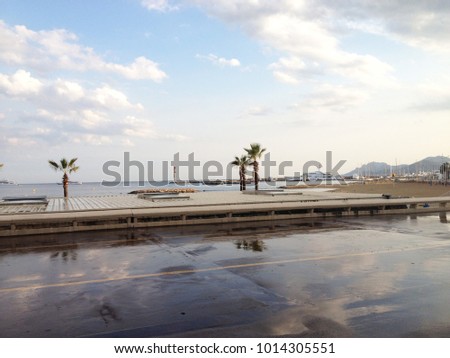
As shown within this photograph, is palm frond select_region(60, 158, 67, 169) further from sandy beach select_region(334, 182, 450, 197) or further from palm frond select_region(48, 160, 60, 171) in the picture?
sandy beach select_region(334, 182, 450, 197)

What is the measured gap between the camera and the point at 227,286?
897 centimetres

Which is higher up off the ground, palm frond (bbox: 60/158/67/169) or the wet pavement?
palm frond (bbox: 60/158/67/169)

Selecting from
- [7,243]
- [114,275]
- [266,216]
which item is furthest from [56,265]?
[266,216]

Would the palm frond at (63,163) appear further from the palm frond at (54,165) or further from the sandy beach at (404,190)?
the sandy beach at (404,190)

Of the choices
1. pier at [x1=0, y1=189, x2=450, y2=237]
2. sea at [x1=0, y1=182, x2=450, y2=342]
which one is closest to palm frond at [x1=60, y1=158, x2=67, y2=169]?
pier at [x1=0, y1=189, x2=450, y2=237]

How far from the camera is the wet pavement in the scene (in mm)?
6445

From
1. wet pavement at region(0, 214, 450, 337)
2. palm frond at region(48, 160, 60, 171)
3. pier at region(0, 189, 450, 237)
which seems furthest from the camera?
palm frond at region(48, 160, 60, 171)

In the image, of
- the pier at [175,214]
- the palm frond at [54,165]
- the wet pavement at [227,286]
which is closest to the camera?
the wet pavement at [227,286]

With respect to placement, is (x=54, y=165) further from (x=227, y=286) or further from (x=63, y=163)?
(x=227, y=286)

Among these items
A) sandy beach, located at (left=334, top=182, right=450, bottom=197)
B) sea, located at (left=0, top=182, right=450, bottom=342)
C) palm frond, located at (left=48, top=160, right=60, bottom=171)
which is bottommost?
sea, located at (left=0, top=182, right=450, bottom=342)

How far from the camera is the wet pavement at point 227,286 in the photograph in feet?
21.1

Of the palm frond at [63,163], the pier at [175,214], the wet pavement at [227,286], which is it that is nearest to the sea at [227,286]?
the wet pavement at [227,286]
